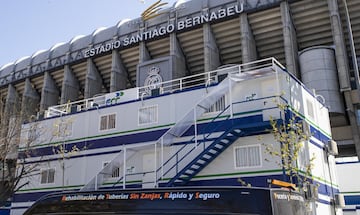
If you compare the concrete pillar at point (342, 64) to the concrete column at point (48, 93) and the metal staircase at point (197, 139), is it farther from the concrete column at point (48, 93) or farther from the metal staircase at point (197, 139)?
the concrete column at point (48, 93)

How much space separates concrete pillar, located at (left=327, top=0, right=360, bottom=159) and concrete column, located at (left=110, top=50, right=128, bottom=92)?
24.0 metres

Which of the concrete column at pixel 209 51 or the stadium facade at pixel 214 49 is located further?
the concrete column at pixel 209 51

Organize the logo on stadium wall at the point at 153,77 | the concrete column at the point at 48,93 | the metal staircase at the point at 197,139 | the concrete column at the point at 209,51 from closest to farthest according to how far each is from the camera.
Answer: the metal staircase at the point at 197,139 < the concrete column at the point at 209,51 < the logo on stadium wall at the point at 153,77 < the concrete column at the point at 48,93

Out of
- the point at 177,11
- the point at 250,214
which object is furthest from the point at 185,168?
the point at 177,11

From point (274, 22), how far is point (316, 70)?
7.71 meters

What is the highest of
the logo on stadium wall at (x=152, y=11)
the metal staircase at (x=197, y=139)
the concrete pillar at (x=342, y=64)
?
the logo on stadium wall at (x=152, y=11)

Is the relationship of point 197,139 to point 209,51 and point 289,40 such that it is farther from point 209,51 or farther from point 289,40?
point 209,51

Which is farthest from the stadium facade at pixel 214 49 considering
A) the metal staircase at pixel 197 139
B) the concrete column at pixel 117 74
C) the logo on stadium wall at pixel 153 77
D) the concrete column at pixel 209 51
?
the metal staircase at pixel 197 139

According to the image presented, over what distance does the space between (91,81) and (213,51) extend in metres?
16.6

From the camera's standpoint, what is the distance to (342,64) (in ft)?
105

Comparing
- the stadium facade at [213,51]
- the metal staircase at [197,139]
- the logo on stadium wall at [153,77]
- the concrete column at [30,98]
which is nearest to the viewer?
the metal staircase at [197,139]

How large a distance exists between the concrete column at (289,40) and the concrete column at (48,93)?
105ft

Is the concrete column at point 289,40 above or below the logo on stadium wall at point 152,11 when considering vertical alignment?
below

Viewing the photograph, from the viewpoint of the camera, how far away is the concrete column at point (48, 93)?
49.9 m
